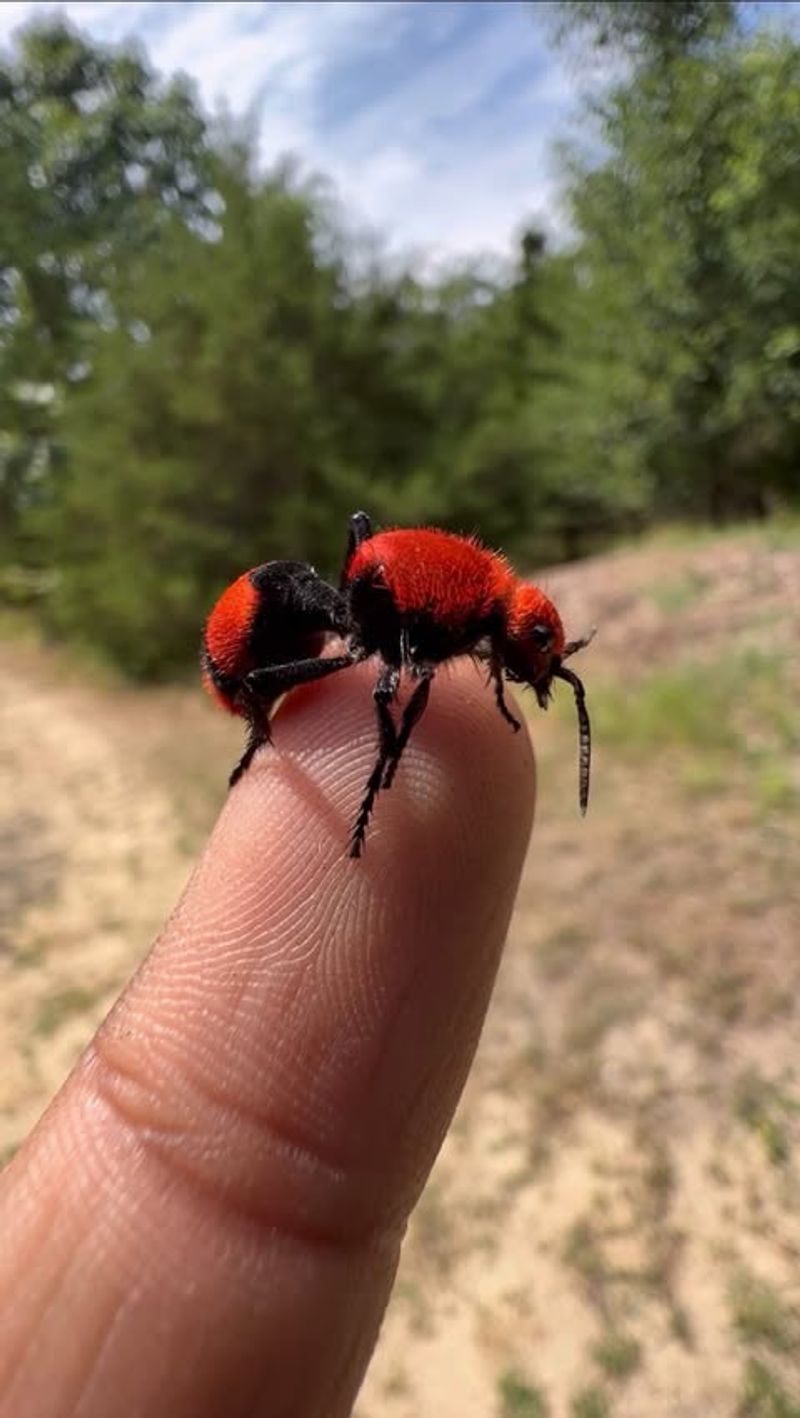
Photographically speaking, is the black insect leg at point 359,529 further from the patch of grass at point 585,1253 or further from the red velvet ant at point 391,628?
the patch of grass at point 585,1253

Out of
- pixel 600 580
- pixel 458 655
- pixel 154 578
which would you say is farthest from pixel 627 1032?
pixel 154 578

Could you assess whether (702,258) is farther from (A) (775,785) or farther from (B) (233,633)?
(B) (233,633)

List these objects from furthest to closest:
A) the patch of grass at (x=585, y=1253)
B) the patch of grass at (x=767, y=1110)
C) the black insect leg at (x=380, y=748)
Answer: the patch of grass at (x=767, y=1110), the patch of grass at (x=585, y=1253), the black insect leg at (x=380, y=748)

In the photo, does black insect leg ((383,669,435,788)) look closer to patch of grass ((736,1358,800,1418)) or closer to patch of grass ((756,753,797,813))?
patch of grass ((736,1358,800,1418))

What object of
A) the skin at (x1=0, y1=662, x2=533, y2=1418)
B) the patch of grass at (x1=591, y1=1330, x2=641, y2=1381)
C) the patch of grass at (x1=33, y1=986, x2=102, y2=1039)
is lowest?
the patch of grass at (x1=591, y1=1330, x2=641, y2=1381)

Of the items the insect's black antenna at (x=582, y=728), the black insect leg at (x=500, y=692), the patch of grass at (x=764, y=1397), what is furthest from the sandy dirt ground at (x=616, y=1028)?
the black insect leg at (x=500, y=692)

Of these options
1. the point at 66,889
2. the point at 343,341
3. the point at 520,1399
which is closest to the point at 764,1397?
the point at 520,1399

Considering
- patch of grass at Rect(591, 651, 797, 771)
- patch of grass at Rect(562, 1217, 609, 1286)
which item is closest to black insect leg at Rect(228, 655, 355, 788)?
patch of grass at Rect(562, 1217, 609, 1286)
